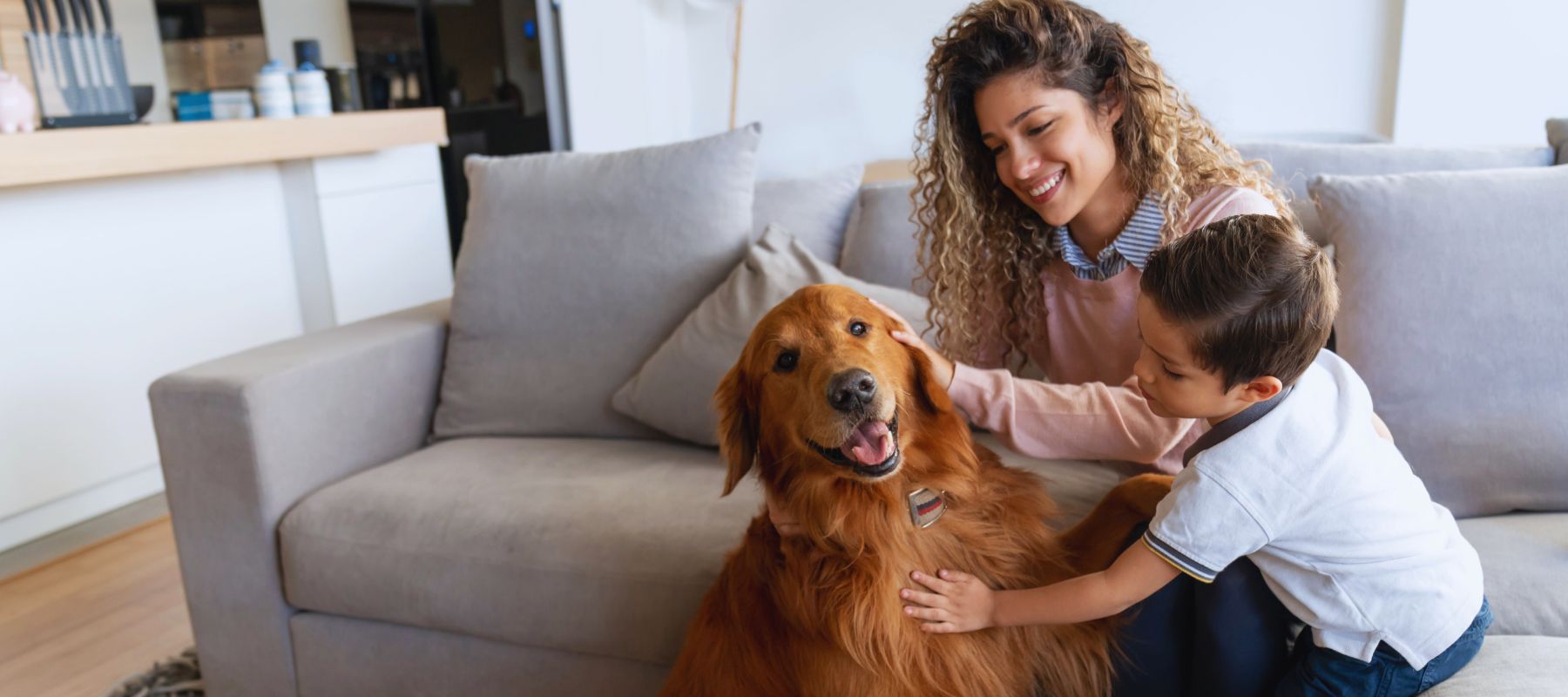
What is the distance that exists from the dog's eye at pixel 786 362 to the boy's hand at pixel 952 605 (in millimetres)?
326

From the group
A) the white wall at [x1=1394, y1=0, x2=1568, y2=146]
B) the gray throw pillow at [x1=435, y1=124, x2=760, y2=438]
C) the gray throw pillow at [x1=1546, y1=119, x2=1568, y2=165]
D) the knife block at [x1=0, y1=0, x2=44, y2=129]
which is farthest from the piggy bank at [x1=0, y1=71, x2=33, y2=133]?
the white wall at [x1=1394, y1=0, x2=1568, y2=146]

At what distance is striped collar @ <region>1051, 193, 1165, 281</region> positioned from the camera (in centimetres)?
167

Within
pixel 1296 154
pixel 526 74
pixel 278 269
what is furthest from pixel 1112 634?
pixel 526 74

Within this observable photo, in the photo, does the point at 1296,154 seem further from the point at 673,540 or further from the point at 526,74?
the point at 526,74

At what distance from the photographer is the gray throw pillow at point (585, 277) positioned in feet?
7.96

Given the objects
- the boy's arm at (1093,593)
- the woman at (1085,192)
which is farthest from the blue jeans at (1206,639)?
the boy's arm at (1093,593)

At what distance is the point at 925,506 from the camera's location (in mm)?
1475

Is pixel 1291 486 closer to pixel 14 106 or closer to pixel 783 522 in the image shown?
pixel 783 522

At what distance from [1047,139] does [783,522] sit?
2.24ft

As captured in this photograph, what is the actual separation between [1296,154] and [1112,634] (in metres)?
1.23

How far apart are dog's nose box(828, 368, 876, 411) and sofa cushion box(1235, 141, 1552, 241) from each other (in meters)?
1.13

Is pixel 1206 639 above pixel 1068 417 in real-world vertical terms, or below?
below

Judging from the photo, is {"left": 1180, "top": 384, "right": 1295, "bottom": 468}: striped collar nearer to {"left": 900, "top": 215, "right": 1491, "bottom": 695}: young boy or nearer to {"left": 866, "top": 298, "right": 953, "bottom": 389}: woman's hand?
{"left": 900, "top": 215, "right": 1491, "bottom": 695}: young boy

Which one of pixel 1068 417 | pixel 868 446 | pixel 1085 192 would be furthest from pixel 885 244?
pixel 868 446
